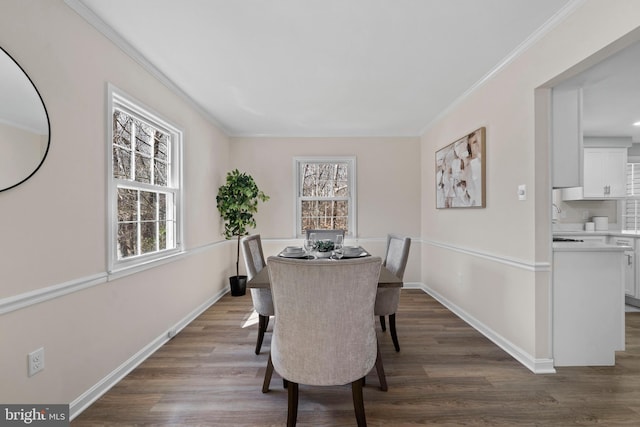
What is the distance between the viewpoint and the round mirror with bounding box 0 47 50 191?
4.41ft

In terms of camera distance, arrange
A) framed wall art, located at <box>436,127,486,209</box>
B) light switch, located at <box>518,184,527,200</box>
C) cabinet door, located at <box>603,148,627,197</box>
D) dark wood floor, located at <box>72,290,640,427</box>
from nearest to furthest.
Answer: dark wood floor, located at <box>72,290,640,427</box>
light switch, located at <box>518,184,527,200</box>
framed wall art, located at <box>436,127,486,209</box>
cabinet door, located at <box>603,148,627,197</box>

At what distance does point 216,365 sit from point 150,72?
254 cm

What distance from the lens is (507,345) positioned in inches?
99.1

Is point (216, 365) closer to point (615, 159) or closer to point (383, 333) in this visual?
point (383, 333)

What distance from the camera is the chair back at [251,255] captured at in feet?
8.02

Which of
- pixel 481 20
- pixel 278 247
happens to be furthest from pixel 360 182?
pixel 481 20

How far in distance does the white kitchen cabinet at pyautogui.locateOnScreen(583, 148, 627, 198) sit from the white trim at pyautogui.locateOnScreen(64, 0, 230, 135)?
5.57 metres

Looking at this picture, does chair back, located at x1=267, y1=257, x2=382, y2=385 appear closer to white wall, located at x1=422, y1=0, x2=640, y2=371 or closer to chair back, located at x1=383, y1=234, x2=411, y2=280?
chair back, located at x1=383, y1=234, x2=411, y2=280

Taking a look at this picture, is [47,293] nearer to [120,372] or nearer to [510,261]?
[120,372]

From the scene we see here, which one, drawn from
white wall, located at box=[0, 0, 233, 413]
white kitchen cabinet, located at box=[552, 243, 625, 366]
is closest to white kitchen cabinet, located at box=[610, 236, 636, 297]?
white kitchen cabinet, located at box=[552, 243, 625, 366]

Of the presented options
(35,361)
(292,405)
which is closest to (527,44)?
(292,405)

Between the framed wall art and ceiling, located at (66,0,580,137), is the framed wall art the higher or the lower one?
the lower one

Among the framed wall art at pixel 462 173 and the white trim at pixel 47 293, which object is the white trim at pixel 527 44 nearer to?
the framed wall art at pixel 462 173

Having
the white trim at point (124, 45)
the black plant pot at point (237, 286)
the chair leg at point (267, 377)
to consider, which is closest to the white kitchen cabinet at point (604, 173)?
the chair leg at point (267, 377)
